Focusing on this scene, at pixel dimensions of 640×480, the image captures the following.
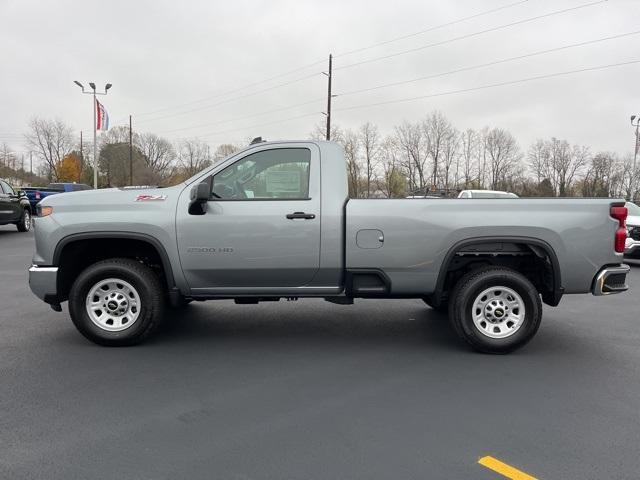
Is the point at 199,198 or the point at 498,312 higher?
the point at 199,198

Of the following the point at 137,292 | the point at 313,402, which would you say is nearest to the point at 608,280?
the point at 313,402

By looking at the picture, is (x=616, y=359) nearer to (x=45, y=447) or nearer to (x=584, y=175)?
(x=45, y=447)

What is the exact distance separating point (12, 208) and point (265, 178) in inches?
613

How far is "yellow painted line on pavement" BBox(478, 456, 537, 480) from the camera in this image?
2757mm

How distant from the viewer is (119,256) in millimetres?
→ 5348

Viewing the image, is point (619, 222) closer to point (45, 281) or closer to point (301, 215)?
point (301, 215)

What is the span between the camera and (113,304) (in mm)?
5008

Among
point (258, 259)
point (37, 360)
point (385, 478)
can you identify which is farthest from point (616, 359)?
point (37, 360)

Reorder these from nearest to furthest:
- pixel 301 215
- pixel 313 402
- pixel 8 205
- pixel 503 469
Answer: pixel 503 469 → pixel 313 402 → pixel 301 215 → pixel 8 205

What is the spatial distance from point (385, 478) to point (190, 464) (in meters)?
1.12

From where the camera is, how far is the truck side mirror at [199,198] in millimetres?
4715

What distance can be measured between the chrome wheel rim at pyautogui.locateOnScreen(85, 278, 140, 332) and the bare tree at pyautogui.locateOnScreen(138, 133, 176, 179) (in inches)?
3382

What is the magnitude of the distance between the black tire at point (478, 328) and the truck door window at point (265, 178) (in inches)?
74.1

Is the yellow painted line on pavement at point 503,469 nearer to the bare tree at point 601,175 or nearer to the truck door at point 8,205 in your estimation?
the truck door at point 8,205
